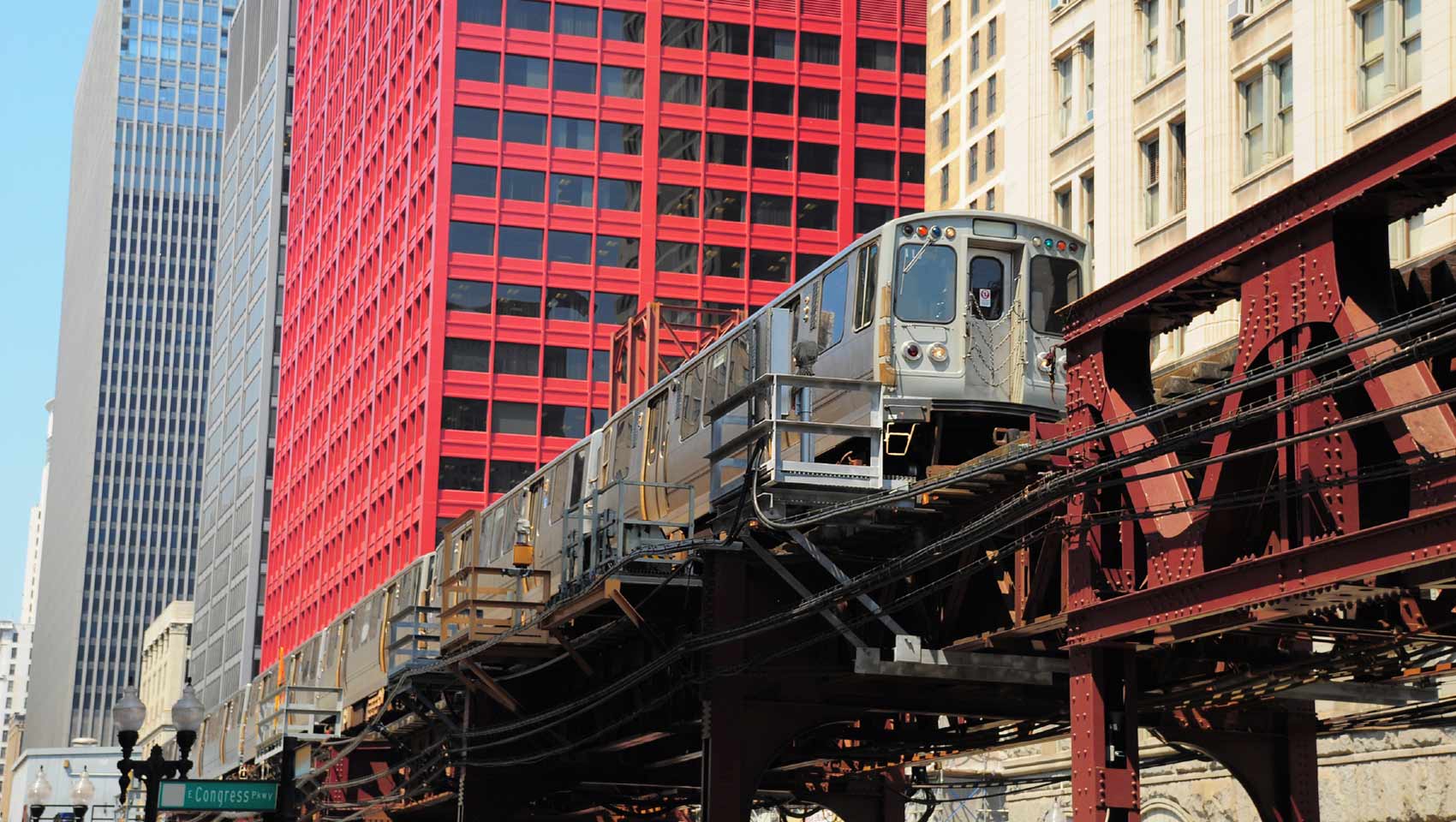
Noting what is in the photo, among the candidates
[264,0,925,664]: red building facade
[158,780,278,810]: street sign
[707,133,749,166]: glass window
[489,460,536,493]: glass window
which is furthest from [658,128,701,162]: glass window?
[158,780,278,810]: street sign

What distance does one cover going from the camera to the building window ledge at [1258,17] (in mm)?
44875

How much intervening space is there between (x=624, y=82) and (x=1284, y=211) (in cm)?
8344

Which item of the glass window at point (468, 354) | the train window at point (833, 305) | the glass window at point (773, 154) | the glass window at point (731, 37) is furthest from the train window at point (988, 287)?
the glass window at point (731, 37)

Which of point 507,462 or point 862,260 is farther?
point 507,462

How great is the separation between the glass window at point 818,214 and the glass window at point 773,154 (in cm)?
195

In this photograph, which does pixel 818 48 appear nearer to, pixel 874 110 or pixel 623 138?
pixel 874 110

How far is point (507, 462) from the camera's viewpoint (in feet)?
304

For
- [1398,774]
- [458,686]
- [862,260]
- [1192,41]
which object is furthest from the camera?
[1192,41]

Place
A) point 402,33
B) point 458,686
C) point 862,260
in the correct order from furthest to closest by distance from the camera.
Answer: point 402,33
point 458,686
point 862,260

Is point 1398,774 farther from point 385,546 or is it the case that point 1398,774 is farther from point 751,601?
point 385,546

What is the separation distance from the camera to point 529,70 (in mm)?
96000

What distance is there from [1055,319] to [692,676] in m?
6.64

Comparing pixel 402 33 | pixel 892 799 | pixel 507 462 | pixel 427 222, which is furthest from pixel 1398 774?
pixel 402 33

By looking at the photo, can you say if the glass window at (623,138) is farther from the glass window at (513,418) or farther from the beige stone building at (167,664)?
the beige stone building at (167,664)
